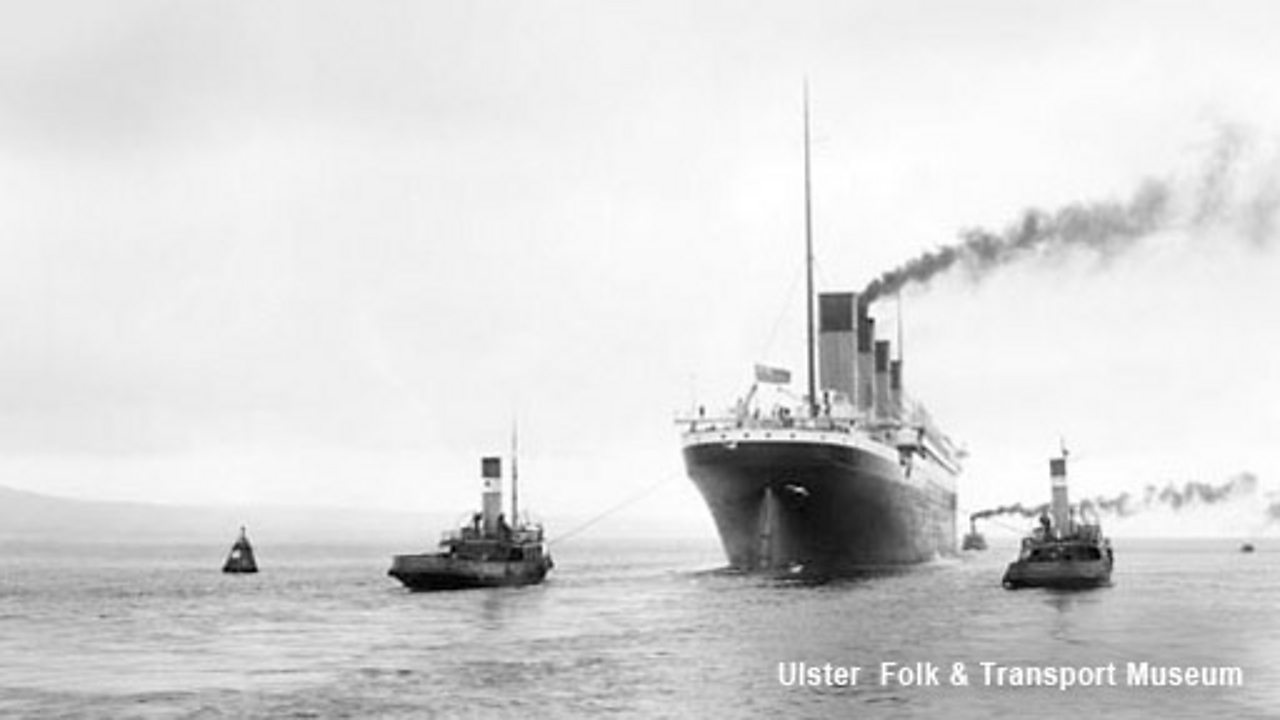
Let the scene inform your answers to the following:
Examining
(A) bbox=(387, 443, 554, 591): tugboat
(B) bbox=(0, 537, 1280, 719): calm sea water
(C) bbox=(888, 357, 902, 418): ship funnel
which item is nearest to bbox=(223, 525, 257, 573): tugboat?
(B) bbox=(0, 537, 1280, 719): calm sea water

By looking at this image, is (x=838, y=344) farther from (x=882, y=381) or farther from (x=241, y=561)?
(x=241, y=561)

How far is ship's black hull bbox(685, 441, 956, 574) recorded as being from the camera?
302ft

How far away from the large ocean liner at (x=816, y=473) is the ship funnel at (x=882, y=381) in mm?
12948

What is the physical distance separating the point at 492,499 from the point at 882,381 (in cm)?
6468

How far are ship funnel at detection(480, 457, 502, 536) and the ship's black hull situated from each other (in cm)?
1448

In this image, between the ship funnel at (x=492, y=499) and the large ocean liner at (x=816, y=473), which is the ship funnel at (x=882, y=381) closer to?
the large ocean liner at (x=816, y=473)

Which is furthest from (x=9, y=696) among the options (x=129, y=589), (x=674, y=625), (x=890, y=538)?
(x=890, y=538)

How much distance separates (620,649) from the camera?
51.5 meters

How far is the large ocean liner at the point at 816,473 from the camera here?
303ft

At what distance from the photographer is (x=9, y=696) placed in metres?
41.5

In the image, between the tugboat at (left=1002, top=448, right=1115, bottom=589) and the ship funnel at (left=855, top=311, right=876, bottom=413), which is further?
the ship funnel at (left=855, top=311, right=876, bottom=413)

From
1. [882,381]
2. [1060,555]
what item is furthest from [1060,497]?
[882,381]

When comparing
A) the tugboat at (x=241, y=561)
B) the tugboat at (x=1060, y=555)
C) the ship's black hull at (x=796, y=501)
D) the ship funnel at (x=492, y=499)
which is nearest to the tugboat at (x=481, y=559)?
the ship funnel at (x=492, y=499)

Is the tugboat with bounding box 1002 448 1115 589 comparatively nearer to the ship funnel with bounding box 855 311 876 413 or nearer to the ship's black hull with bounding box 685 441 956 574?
the ship's black hull with bounding box 685 441 956 574
